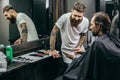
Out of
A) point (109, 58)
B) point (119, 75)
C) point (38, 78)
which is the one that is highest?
point (109, 58)

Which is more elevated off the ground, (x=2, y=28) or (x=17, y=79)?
(x=2, y=28)

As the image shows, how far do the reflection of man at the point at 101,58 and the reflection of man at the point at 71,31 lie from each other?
834mm

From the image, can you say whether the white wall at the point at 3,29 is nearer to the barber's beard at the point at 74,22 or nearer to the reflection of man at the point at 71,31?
the reflection of man at the point at 71,31

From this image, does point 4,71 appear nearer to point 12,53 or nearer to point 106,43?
point 12,53

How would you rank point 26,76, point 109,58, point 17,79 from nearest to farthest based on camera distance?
point 109,58 → point 17,79 → point 26,76

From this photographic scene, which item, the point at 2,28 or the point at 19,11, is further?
the point at 19,11

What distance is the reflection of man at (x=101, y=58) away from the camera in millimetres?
2479

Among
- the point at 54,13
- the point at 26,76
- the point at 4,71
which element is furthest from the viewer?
the point at 54,13

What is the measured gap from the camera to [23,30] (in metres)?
3.64

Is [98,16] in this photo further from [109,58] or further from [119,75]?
[119,75]

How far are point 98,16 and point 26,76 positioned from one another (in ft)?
4.06

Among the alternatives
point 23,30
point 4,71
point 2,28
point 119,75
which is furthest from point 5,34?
point 119,75

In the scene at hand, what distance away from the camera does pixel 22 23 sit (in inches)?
142

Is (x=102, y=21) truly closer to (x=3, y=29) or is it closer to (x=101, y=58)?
(x=101, y=58)
